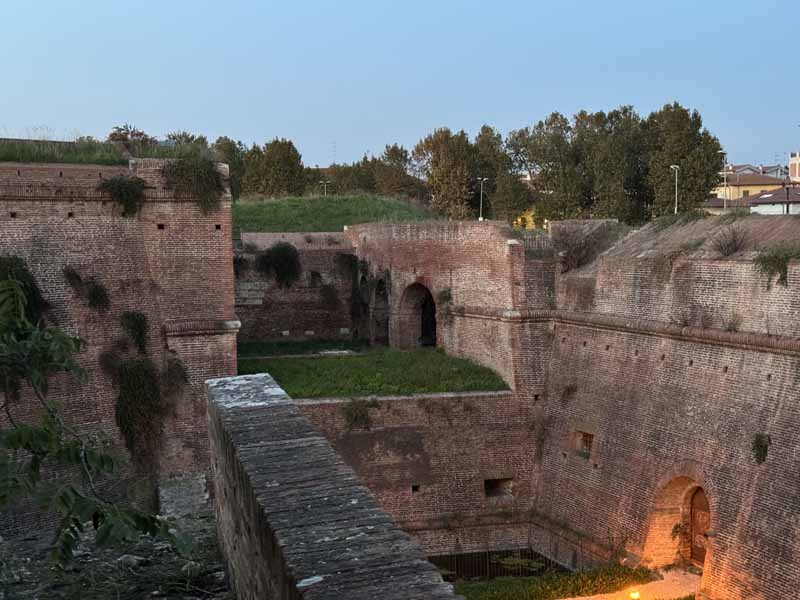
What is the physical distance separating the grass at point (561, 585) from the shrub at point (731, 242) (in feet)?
16.5

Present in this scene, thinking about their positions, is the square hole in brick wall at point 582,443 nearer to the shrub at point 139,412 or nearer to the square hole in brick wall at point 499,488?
the square hole in brick wall at point 499,488

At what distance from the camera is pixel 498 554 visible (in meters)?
15.9

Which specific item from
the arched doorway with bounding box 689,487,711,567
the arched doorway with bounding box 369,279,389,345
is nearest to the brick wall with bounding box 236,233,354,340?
the arched doorway with bounding box 369,279,389,345

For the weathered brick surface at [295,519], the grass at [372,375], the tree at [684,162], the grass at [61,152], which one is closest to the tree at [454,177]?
the tree at [684,162]

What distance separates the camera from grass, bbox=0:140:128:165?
1340 cm

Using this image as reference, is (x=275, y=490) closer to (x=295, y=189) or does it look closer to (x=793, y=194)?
(x=793, y=194)

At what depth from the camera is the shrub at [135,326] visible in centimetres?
1383

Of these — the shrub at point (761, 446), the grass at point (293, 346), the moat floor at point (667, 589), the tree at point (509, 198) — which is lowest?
the moat floor at point (667, 589)

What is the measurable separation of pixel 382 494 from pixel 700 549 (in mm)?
5532

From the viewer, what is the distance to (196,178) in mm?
14109

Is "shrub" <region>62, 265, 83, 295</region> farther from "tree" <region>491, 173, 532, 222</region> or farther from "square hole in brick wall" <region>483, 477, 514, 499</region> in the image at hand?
"tree" <region>491, 173, 532, 222</region>

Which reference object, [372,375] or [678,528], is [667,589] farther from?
[372,375]

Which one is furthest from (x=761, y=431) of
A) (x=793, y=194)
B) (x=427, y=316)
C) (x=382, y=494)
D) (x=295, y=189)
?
(x=295, y=189)

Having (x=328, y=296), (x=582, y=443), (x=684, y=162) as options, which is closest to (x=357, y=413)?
(x=582, y=443)
